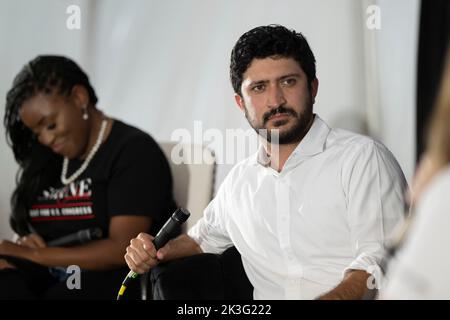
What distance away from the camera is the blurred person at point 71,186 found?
1.87m

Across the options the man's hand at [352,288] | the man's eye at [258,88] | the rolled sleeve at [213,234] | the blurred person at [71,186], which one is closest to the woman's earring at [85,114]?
the blurred person at [71,186]

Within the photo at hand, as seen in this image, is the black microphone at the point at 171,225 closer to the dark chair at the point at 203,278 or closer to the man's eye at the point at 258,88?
the dark chair at the point at 203,278

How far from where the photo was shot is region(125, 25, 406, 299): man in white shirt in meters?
1.41

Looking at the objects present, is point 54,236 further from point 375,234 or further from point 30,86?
point 375,234

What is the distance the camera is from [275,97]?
1528 mm

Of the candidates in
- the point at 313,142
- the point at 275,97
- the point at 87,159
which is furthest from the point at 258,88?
the point at 87,159

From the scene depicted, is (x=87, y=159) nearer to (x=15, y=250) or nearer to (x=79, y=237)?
(x=79, y=237)

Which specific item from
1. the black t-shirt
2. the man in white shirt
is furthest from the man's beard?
the black t-shirt

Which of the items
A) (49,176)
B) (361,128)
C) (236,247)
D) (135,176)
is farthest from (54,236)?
(361,128)

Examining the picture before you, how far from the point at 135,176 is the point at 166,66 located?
645 millimetres

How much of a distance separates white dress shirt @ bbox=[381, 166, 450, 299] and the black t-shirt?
4.58 feet

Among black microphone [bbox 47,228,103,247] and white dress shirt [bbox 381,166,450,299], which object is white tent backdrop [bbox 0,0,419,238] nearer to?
black microphone [bbox 47,228,103,247]

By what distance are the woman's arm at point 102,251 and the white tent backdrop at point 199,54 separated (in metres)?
0.43

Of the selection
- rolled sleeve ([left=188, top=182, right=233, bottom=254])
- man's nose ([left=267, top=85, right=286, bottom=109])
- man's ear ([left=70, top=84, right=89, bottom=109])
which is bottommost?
rolled sleeve ([left=188, top=182, right=233, bottom=254])
